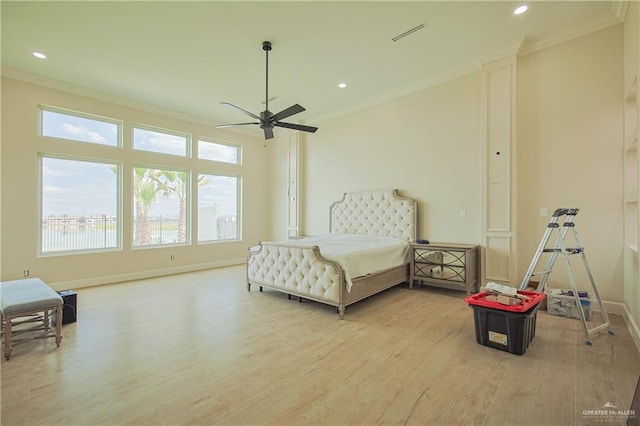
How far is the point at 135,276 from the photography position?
5.33m

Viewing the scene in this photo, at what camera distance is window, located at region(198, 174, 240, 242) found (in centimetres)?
647

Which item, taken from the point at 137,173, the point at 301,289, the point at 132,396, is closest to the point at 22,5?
the point at 137,173

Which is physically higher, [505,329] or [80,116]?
[80,116]

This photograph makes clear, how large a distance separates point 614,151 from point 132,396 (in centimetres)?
521

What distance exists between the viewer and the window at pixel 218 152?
21.2 feet

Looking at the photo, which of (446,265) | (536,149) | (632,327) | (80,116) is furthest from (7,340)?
(536,149)

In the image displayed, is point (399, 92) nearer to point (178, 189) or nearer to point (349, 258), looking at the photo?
point (349, 258)

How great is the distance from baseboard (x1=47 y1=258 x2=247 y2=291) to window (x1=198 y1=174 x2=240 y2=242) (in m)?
0.59

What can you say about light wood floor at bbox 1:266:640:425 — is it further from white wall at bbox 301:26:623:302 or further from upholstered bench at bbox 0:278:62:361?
white wall at bbox 301:26:623:302

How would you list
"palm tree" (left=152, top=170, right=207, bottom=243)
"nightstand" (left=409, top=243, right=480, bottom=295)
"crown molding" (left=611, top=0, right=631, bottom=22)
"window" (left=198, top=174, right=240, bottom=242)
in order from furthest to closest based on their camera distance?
"window" (left=198, top=174, right=240, bottom=242) → "palm tree" (left=152, top=170, right=207, bottom=243) → "nightstand" (left=409, top=243, right=480, bottom=295) → "crown molding" (left=611, top=0, right=631, bottom=22)

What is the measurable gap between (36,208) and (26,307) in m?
2.85

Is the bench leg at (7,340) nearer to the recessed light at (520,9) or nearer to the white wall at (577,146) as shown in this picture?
the white wall at (577,146)

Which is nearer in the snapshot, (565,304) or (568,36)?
(565,304)

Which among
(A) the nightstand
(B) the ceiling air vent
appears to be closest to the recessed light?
(B) the ceiling air vent
